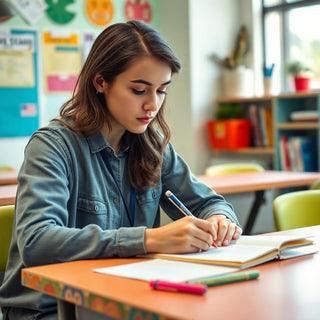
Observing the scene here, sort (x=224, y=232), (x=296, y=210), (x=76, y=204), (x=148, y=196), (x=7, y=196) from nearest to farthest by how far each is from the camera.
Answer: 1. (x=224, y=232)
2. (x=76, y=204)
3. (x=148, y=196)
4. (x=296, y=210)
5. (x=7, y=196)

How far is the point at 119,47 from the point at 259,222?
2.76 m

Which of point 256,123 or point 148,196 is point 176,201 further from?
point 256,123

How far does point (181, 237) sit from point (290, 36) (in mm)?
4597

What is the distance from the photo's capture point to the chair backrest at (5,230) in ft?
6.12

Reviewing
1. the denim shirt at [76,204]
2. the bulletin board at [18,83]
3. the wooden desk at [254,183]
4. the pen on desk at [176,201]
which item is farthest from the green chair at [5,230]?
the bulletin board at [18,83]

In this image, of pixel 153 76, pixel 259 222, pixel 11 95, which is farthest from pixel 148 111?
pixel 11 95

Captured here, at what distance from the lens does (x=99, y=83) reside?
172 cm

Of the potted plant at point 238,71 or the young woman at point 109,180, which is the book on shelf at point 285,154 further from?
the young woman at point 109,180

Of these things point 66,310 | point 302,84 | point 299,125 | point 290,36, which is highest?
point 290,36

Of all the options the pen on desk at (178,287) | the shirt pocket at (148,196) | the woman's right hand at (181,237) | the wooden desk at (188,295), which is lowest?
the wooden desk at (188,295)

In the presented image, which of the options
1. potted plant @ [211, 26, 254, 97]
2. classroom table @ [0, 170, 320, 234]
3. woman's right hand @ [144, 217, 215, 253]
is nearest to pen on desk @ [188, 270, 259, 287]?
woman's right hand @ [144, 217, 215, 253]

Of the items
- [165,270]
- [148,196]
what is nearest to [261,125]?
[148,196]

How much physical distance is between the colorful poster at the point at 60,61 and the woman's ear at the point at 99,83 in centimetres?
346

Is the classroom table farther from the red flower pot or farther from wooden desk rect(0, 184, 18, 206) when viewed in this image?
the red flower pot
